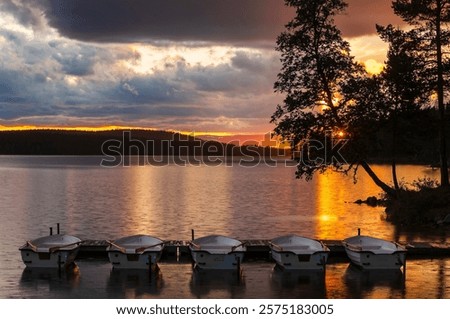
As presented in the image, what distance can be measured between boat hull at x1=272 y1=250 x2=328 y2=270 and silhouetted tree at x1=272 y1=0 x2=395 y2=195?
62.2ft

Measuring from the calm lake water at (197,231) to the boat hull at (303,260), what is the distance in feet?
2.17

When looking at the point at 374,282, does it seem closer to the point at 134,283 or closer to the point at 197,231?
the point at 134,283

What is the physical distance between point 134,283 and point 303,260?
8.95 metres

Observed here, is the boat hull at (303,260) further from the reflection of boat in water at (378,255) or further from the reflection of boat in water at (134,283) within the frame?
the reflection of boat in water at (134,283)

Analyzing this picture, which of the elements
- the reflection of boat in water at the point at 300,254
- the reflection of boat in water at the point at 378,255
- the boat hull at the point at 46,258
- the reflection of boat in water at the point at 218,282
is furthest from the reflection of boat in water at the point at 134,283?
the reflection of boat in water at the point at 378,255

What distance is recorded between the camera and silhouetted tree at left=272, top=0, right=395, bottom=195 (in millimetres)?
55031

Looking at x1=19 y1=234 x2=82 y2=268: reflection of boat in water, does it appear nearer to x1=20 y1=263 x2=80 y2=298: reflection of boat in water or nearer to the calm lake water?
x1=20 y1=263 x2=80 y2=298: reflection of boat in water

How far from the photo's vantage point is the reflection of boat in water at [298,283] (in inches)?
1268

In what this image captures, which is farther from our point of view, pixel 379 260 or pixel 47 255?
pixel 47 255

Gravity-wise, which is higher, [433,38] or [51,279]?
[433,38]

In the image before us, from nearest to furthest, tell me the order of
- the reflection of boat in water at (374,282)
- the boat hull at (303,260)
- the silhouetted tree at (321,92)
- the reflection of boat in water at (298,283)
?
1. the reflection of boat in water at (298,283)
2. the reflection of boat in water at (374,282)
3. the boat hull at (303,260)
4. the silhouetted tree at (321,92)

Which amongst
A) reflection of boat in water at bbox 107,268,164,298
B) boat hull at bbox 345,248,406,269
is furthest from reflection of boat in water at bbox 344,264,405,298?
reflection of boat in water at bbox 107,268,164,298

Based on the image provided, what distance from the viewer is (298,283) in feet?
112

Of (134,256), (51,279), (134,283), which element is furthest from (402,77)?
(51,279)
